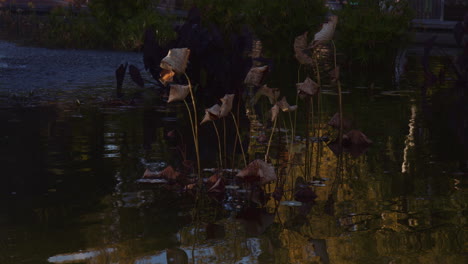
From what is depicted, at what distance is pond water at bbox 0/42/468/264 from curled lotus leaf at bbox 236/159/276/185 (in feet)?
0.51

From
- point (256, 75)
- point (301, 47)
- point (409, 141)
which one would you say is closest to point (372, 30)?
point (409, 141)

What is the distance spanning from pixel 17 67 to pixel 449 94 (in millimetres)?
6697

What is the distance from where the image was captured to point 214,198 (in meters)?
4.79

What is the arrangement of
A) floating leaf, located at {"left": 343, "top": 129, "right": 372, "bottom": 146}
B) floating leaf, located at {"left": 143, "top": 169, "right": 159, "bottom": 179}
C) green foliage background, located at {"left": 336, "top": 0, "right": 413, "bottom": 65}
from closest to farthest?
1. floating leaf, located at {"left": 143, "top": 169, "right": 159, "bottom": 179}
2. floating leaf, located at {"left": 343, "top": 129, "right": 372, "bottom": 146}
3. green foliage background, located at {"left": 336, "top": 0, "right": 413, "bottom": 65}

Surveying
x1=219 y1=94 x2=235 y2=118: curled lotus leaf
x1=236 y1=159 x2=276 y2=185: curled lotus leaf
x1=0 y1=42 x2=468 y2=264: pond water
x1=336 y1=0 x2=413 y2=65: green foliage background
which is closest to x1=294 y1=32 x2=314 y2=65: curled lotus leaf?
x1=0 y1=42 x2=468 y2=264: pond water

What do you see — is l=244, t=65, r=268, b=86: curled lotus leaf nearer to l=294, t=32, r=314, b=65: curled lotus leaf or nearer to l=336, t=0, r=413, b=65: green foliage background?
l=294, t=32, r=314, b=65: curled lotus leaf

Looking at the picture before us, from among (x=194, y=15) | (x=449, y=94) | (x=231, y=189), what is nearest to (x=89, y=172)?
(x=231, y=189)

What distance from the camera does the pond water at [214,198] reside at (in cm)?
382

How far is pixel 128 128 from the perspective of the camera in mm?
7387

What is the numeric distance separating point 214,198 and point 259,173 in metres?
0.35

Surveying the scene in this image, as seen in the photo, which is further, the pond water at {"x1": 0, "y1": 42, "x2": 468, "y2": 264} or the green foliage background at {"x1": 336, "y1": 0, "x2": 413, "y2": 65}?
the green foliage background at {"x1": 336, "y1": 0, "x2": 413, "y2": 65}

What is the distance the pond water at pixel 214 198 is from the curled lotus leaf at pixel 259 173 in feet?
0.51

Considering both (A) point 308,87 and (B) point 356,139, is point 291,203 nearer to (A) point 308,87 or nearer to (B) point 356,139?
(A) point 308,87

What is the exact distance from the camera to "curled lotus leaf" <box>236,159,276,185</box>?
4.60 metres
